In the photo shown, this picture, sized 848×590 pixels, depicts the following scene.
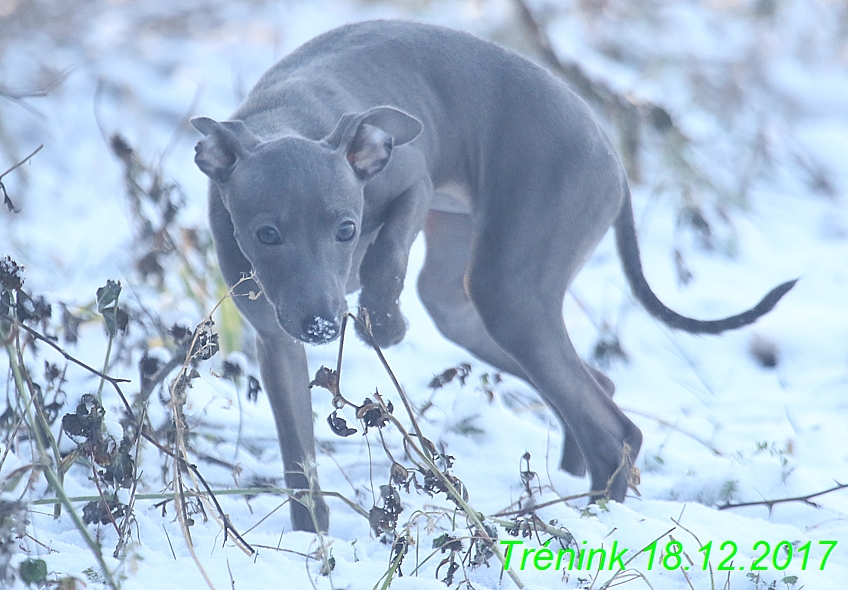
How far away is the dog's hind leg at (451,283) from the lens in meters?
4.20

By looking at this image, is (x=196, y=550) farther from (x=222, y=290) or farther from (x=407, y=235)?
(x=222, y=290)

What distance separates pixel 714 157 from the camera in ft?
28.0

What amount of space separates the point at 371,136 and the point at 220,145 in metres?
0.46

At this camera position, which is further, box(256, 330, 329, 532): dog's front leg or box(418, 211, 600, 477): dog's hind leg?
box(418, 211, 600, 477): dog's hind leg

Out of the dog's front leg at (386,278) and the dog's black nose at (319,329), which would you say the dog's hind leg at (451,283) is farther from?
the dog's black nose at (319,329)

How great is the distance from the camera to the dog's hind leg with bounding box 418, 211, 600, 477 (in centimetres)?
420

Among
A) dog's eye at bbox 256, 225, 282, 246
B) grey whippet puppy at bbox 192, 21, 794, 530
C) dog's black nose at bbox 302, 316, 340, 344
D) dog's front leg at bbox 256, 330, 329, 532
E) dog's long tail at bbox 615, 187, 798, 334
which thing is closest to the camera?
dog's black nose at bbox 302, 316, 340, 344

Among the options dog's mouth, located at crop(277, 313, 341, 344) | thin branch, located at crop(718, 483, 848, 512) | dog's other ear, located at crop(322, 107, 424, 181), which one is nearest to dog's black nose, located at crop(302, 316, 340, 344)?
dog's mouth, located at crop(277, 313, 341, 344)

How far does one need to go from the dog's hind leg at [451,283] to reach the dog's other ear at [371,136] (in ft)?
3.49

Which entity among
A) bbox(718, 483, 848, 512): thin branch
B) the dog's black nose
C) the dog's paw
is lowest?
bbox(718, 483, 848, 512): thin branch

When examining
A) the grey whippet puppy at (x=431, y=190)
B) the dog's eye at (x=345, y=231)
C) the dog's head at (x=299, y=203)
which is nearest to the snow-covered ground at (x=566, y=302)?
the grey whippet puppy at (x=431, y=190)

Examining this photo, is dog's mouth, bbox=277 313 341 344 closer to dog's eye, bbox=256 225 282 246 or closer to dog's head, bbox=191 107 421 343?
dog's head, bbox=191 107 421 343

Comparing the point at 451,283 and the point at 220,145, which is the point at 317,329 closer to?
the point at 220,145

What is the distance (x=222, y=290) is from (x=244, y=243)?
1.83 meters
